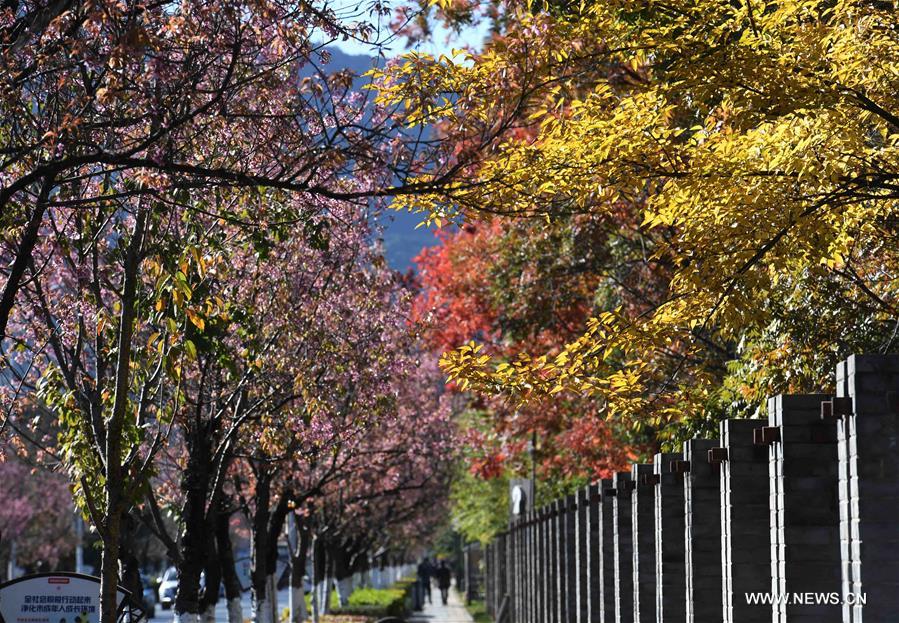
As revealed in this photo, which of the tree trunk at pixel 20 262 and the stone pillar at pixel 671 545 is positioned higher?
the tree trunk at pixel 20 262

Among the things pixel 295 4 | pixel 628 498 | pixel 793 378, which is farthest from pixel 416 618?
pixel 295 4

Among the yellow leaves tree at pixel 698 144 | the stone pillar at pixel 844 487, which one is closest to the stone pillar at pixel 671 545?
the yellow leaves tree at pixel 698 144

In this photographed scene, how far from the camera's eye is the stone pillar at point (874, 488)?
764 cm

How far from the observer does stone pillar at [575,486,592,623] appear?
58.9ft

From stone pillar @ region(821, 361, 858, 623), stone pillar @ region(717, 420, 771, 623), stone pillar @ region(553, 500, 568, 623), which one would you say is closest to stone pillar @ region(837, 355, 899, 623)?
stone pillar @ region(821, 361, 858, 623)

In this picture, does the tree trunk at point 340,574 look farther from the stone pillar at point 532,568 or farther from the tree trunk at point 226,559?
the tree trunk at point 226,559

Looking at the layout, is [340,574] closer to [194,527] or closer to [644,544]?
[194,527]

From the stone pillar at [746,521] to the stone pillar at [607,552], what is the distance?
20.3ft

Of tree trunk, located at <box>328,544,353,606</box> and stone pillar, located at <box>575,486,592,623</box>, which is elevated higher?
stone pillar, located at <box>575,486,592,623</box>

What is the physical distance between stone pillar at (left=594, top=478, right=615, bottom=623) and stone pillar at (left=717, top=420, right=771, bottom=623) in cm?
620

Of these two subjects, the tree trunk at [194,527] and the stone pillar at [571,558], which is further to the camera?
the stone pillar at [571,558]

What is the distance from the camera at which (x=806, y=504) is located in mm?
8820

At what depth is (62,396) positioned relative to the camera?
11734 mm

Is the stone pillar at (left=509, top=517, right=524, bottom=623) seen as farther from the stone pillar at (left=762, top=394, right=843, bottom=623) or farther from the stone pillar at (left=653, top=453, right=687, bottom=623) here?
the stone pillar at (left=762, top=394, right=843, bottom=623)
